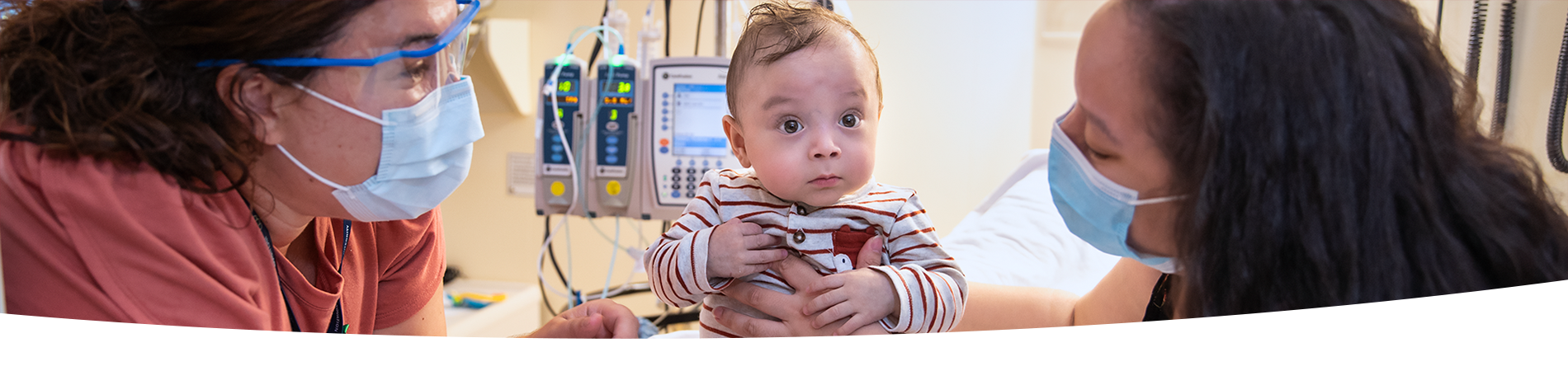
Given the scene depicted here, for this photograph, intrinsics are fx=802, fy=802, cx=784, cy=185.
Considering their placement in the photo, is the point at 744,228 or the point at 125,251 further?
the point at 744,228

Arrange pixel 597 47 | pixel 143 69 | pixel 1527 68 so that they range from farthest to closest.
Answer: pixel 597 47, pixel 1527 68, pixel 143 69

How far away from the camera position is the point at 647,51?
1.30 metres

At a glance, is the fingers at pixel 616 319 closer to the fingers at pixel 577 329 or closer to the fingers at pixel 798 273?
the fingers at pixel 577 329

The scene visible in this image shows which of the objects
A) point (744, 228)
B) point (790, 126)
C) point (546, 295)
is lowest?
point (546, 295)

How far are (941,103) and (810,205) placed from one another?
18cm

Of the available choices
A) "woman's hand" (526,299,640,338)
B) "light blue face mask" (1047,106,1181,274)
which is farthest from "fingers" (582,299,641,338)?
"light blue face mask" (1047,106,1181,274)

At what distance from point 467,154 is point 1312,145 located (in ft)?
2.57

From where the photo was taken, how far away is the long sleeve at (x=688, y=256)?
785mm

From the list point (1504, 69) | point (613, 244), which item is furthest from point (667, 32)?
point (1504, 69)

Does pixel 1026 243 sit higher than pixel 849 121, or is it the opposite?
pixel 849 121

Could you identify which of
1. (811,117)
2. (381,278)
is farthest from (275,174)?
(811,117)

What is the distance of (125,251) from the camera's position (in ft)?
2.17

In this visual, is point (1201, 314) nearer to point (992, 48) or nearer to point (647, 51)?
point (992, 48)

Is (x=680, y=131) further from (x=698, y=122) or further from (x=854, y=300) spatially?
(x=854, y=300)
